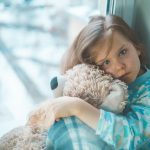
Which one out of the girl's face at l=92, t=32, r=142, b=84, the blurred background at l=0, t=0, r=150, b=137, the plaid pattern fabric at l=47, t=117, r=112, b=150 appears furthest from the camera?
the blurred background at l=0, t=0, r=150, b=137

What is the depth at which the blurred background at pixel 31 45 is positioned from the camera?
4.07ft

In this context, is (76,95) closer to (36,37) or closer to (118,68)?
(118,68)

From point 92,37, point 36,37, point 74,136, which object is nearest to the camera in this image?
point 74,136

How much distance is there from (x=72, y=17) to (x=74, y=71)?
350mm

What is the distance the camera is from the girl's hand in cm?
92

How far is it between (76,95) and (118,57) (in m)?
0.20

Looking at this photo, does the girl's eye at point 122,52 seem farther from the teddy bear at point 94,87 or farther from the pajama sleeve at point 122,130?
the pajama sleeve at point 122,130

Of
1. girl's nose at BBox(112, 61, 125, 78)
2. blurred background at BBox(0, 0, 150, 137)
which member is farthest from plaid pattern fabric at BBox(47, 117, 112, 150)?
blurred background at BBox(0, 0, 150, 137)

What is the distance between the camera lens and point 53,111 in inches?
36.6

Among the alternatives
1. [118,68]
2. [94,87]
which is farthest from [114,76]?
[94,87]

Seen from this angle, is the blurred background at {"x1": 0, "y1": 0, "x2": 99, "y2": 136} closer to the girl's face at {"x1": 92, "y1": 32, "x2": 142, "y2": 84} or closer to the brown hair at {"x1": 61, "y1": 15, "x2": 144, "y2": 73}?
the brown hair at {"x1": 61, "y1": 15, "x2": 144, "y2": 73}

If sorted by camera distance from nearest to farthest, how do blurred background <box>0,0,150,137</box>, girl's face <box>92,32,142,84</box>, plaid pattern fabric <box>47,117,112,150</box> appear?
1. plaid pattern fabric <box>47,117,112,150</box>
2. girl's face <box>92,32,142,84</box>
3. blurred background <box>0,0,150,137</box>

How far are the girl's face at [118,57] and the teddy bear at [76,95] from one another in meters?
0.04

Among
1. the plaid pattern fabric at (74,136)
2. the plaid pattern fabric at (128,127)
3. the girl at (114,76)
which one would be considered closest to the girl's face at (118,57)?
the girl at (114,76)
